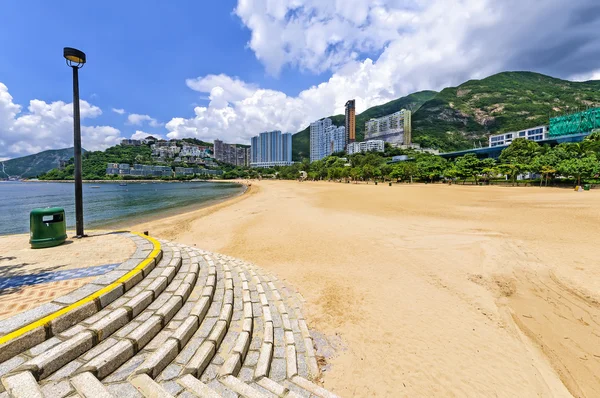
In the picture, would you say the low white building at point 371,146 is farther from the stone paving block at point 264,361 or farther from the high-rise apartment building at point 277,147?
the stone paving block at point 264,361

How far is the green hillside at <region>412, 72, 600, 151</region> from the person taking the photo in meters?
142

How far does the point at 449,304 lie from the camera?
215 inches

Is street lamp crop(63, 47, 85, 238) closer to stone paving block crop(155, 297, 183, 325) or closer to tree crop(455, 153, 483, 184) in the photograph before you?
stone paving block crop(155, 297, 183, 325)

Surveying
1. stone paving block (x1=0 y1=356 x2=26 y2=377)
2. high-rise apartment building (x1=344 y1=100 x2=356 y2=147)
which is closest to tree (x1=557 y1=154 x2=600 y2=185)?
stone paving block (x1=0 y1=356 x2=26 y2=377)

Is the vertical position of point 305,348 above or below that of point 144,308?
below

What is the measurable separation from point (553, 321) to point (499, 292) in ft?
3.84

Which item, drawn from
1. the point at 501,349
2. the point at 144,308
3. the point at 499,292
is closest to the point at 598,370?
the point at 501,349

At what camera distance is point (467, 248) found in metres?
9.07

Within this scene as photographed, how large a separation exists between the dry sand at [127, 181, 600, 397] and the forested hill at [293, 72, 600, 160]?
155628 millimetres

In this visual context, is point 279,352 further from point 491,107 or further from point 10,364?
point 491,107

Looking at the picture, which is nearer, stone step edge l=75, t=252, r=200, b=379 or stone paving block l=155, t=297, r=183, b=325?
stone step edge l=75, t=252, r=200, b=379

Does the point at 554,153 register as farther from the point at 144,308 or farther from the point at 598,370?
the point at 144,308

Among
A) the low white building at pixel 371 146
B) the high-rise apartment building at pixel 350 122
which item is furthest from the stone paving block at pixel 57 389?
the high-rise apartment building at pixel 350 122

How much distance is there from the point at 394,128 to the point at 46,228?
553 ft
